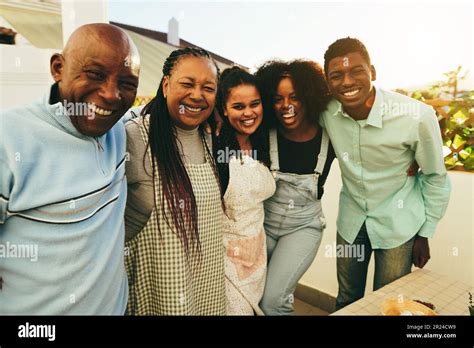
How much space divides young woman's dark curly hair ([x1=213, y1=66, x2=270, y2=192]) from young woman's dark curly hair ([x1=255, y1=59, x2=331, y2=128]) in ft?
0.22

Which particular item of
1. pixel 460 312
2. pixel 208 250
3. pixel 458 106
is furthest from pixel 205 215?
pixel 458 106

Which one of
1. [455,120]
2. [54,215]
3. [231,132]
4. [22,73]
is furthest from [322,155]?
[22,73]

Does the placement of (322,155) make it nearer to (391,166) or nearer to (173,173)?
(391,166)

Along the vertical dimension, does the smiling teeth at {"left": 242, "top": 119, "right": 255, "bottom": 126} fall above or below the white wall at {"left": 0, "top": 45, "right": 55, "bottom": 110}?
below

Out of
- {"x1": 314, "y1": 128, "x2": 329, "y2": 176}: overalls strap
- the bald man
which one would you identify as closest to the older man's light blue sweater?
the bald man

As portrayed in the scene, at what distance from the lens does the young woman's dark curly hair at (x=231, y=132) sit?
4.70 feet

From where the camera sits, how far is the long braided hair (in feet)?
3.93

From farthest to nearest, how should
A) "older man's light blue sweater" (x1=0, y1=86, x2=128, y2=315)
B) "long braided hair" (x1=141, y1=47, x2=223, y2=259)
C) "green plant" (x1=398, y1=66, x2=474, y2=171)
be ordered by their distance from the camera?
"green plant" (x1=398, y1=66, x2=474, y2=171)
"long braided hair" (x1=141, y1=47, x2=223, y2=259)
"older man's light blue sweater" (x1=0, y1=86, x2=128, y2=315)

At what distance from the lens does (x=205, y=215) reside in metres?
1.28

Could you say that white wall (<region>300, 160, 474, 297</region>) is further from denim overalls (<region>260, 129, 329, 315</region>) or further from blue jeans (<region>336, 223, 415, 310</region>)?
denim overalls (<region>260, 129, 329, 315</region>)

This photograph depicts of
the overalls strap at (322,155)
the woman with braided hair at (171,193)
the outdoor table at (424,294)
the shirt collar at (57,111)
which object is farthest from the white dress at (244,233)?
the shirt collar at (57,111)

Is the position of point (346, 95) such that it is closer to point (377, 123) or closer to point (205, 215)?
point (377, 123)

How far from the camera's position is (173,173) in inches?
47.8

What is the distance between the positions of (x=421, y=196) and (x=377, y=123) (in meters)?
0.40
